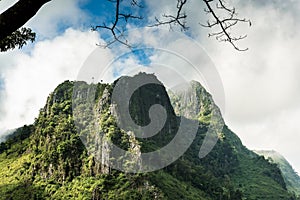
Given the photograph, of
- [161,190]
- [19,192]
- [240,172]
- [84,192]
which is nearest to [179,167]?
[161,190]

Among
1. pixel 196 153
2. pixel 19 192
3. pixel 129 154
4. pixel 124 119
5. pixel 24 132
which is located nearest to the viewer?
pixel 19 192

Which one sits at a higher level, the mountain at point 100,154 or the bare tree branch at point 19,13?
the mountain at point 100,154

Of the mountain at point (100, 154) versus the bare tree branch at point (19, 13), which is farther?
the mountain at point (100, 154)

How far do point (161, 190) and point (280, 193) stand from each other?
153ft

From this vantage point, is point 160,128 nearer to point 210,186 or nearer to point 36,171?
point 210,186

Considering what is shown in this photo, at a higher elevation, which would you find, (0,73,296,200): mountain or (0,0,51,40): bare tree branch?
(0,73,296,200): mountain

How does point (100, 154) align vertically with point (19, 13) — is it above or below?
above

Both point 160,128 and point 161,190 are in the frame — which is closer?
point 161,190

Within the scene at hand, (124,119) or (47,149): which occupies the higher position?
(124,119)

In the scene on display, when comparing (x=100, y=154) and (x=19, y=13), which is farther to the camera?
(x=100, y=154)

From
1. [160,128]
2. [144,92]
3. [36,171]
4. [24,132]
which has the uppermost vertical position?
[144,92]

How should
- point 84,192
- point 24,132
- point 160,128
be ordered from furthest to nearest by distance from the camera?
point 160,128, point 24,132, point 84,192

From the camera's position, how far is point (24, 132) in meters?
71.6

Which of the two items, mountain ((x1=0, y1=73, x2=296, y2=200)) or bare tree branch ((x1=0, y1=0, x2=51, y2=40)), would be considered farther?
mountain ((x1=0, y1=73, x2=296, y2=200))
